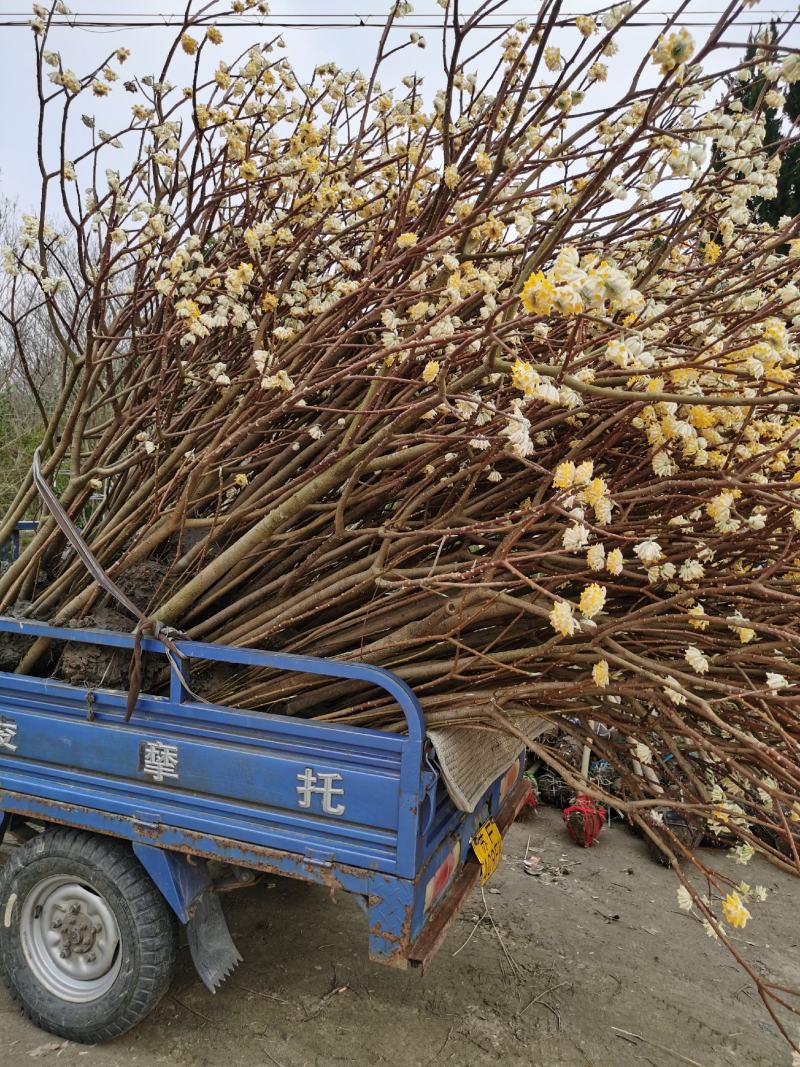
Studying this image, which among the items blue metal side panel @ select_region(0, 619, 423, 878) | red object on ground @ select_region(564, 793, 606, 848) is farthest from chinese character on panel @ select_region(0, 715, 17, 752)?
red object on ground @ select_region(564, 793, 606, 848)

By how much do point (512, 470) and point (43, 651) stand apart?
6.52 feet

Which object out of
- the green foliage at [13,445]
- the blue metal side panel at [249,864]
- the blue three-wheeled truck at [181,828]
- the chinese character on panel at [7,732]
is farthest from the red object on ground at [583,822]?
the green foliage at [13,445]

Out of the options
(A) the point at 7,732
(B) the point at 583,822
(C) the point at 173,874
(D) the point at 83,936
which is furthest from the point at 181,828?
(B) the point at 583,822

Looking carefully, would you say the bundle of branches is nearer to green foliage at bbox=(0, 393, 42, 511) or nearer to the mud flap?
the mud flap

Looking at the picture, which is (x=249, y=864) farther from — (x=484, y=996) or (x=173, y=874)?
(x=484, y=996)

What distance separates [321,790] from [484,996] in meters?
1.45

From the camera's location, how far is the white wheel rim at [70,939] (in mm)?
2711

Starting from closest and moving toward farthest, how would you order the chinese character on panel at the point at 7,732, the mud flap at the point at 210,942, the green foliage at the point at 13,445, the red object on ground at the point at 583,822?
the mud flap at the point at 210,942
the chinese character on panel at the point at 7,732
the red object on ground at the point at 583,822
the green foliage at the point at 13,445

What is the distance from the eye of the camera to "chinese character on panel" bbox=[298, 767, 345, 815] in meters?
2.35

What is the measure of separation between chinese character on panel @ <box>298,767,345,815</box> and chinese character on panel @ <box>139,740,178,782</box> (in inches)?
19.0

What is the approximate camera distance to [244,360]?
349cm

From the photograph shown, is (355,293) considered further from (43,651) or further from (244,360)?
(43,651)

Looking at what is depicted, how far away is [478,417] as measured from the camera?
243 centimetres

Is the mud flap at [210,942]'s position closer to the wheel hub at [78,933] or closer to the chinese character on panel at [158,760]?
the wheel hub at [78,933]
